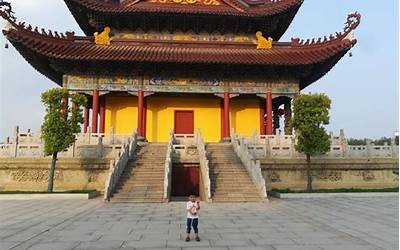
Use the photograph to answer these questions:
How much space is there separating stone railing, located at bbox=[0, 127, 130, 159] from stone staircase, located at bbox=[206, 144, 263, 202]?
5.03 m

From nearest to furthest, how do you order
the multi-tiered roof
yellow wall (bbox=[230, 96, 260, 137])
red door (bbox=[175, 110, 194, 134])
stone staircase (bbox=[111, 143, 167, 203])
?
stone staircase (bbox=[111, 143, 167, 203]) < the multi-tiered roof < red door (bbox=[175, 110, 194, 134]) < yellow wall (bbox=[230, 96, 260, 137])

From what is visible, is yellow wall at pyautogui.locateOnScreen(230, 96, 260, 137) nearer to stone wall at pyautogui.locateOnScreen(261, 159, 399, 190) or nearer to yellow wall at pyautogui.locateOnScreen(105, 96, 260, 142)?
yellow wall at pyautogui.locateOnScreen(105, 96, 260, 142)

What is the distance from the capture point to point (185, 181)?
17.7m

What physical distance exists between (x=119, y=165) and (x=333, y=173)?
10.6m

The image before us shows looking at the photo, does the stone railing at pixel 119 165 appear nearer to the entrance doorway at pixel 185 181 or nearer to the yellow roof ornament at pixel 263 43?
the entrance doorway at pixel 185 181

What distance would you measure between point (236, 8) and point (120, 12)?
7.91 metres

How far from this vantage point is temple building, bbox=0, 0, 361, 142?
20.9m

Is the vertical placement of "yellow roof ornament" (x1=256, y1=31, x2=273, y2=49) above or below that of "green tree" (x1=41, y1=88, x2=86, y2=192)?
above

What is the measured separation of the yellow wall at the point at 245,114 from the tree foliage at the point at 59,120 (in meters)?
11.1

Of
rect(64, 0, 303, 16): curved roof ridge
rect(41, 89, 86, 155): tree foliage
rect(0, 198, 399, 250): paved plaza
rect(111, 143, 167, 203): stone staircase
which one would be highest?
rect(64, 0, 303, 16): curved roof ridge

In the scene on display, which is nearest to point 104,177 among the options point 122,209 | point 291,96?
point 122,209

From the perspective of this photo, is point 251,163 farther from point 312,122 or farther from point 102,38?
point 102,38

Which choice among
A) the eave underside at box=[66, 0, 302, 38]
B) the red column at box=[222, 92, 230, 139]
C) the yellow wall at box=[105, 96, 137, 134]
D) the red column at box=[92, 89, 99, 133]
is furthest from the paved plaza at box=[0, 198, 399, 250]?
the eave underside at box=[66, 0, 302, 38]

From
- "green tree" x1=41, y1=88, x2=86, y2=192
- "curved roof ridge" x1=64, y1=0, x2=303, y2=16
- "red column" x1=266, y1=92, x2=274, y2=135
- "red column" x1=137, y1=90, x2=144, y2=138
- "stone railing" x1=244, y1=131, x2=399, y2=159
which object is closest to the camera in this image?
"green tree" x1=41, y1=88, x2=86, y2=192
